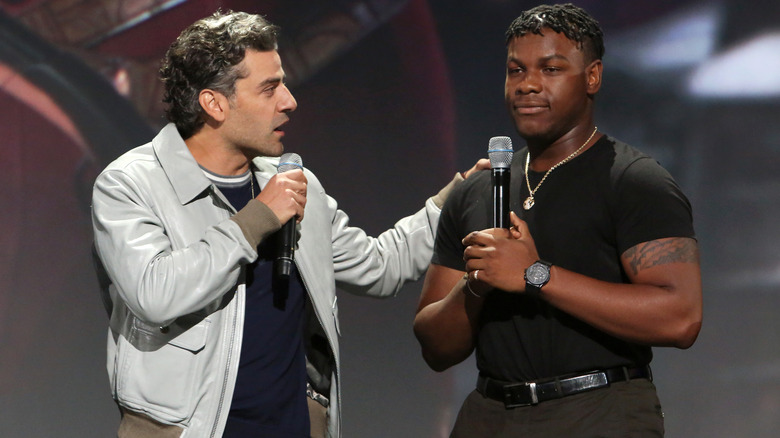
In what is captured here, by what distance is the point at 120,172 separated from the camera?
1.99 meters

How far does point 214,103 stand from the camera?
2.20 m

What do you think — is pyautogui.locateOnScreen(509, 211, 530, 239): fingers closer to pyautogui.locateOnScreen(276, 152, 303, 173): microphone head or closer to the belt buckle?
the belt buckle

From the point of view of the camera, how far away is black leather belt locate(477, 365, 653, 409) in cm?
179

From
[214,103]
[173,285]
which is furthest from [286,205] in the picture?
[214,103]

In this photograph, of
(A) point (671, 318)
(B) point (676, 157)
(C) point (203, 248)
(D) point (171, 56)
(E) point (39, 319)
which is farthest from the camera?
(B) point (676, 157)

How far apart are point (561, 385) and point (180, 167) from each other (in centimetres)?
103

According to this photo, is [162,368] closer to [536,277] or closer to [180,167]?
[180,167]

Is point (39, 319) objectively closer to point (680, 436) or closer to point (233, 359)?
point (233, 359)

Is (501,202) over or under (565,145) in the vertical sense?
under

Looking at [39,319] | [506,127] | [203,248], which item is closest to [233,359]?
[203,248]

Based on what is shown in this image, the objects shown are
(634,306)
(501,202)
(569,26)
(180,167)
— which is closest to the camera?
(634,306)

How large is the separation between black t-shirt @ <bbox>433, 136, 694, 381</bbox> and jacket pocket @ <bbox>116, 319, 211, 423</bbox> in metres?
0.66

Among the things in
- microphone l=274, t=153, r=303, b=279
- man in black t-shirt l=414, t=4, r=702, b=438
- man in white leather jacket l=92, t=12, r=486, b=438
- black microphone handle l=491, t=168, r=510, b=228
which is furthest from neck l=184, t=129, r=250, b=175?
black microphone handle l=491, t=168, r=510, b=228

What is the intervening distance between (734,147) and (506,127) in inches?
38.6
